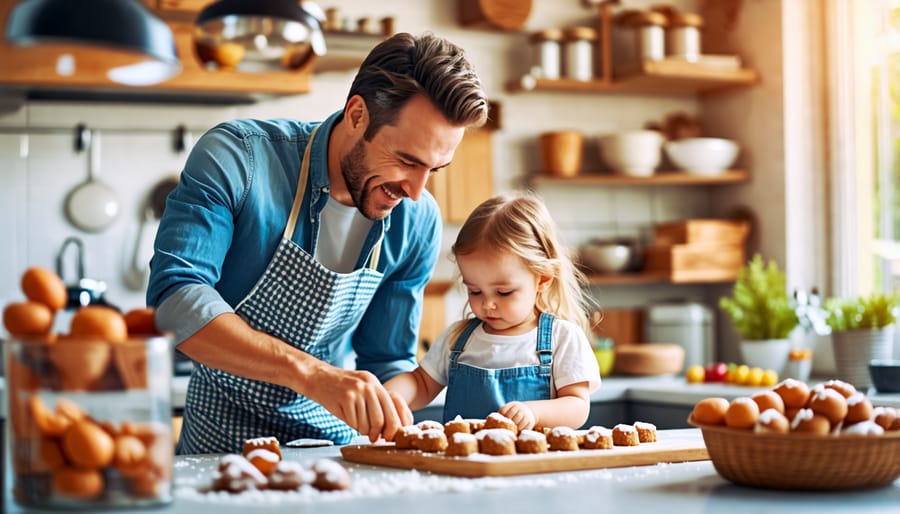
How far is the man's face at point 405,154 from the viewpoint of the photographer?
189 centimetres

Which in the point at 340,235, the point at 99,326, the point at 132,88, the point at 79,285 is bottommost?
the point at 79,285

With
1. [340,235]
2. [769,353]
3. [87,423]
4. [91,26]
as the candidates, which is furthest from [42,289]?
[769,353]

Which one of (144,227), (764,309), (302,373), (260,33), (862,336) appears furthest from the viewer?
(144,227)

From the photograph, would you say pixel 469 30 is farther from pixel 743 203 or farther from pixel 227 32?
pixel 227 32

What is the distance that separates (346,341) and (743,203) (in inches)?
95.9

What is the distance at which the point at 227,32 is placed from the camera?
7.23 feet

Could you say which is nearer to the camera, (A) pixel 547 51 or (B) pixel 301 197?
(B) pixel 301 197

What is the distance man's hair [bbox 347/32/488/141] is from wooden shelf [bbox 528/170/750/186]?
2.10 metres

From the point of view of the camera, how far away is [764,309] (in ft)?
11.8

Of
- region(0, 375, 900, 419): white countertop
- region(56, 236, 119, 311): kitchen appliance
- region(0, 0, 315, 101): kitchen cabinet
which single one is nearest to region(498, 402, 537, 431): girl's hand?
region(0, 375, 900, 419): white countertop

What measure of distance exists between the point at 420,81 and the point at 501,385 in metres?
0.57

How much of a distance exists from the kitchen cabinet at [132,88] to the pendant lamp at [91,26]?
6.00ft

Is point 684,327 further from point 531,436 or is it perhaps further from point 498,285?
point 531,436

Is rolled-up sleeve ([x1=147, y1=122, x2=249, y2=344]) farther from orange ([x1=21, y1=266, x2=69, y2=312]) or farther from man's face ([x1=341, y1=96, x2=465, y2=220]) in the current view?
orange ([x1=21, y1=266, x2=69, y2=312])
